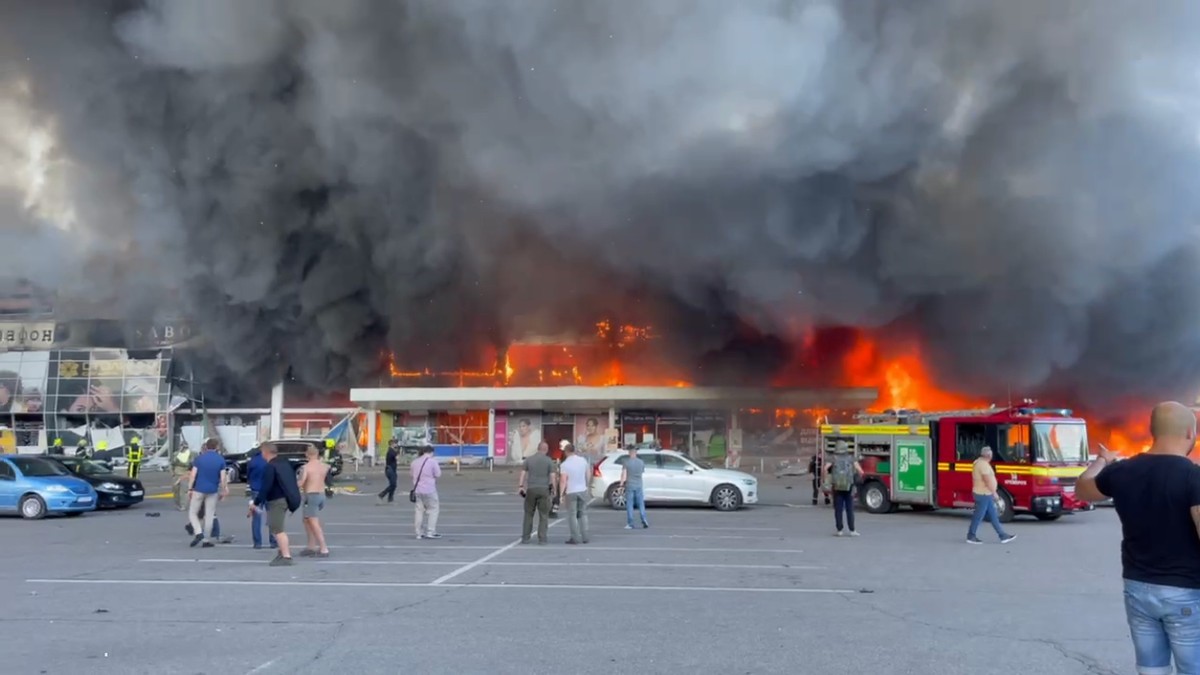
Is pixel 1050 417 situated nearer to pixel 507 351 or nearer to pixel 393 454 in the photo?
pixel 393 454

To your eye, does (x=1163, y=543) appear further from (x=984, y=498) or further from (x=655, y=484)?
(x=655, y=484)

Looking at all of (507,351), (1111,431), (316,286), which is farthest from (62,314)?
(1111,431)

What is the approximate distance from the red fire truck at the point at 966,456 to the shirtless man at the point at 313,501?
475 inches

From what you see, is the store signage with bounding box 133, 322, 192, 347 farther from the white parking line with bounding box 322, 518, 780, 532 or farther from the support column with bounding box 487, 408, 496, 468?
the white parking line with bounding box 322, 518, 780, 532

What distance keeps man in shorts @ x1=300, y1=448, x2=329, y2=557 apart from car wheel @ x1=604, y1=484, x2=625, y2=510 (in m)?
9.28

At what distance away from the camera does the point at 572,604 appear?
9.48m

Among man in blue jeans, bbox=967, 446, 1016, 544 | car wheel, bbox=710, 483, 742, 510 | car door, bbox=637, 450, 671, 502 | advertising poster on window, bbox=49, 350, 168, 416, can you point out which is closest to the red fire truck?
car wheel, bbox=710, 483, 742, 510

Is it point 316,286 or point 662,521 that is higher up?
point 316,286

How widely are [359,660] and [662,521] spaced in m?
12.1

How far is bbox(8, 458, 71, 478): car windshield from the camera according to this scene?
66.2ft

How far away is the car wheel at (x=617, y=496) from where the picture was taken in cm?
2166

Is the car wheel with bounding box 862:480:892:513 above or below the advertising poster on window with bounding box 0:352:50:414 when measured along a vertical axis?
below

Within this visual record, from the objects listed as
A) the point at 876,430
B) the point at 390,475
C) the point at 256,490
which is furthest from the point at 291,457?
the point at 256,490

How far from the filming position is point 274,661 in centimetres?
716
